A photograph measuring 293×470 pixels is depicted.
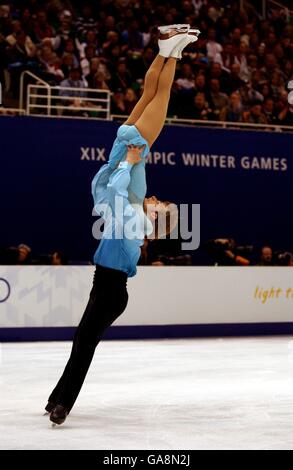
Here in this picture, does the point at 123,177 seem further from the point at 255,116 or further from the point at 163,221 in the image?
the point at 255,116

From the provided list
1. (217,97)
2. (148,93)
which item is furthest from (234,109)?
(148,93)

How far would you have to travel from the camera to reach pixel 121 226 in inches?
216

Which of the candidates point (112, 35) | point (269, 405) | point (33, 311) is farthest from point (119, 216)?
point (112, 35)

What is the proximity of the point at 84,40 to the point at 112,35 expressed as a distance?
1.63 ft

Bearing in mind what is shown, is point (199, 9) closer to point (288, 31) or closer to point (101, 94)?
point (288, 31)

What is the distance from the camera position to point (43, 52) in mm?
13852

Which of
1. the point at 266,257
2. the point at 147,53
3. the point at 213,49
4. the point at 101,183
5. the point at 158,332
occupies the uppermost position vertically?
the point at 213,49

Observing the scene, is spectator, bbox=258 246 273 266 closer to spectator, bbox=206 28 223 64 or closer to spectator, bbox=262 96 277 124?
spectator, bbox=262 96 277 124

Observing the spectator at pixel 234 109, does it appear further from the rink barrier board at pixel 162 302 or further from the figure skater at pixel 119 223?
the figure skater at pixel 119 223

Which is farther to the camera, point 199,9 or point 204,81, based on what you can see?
point 199,9

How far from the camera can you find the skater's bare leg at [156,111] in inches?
225

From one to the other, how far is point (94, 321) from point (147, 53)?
9.97 m

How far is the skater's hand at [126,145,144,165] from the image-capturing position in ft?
18.3

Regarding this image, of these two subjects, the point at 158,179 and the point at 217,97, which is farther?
the point at 217,97
